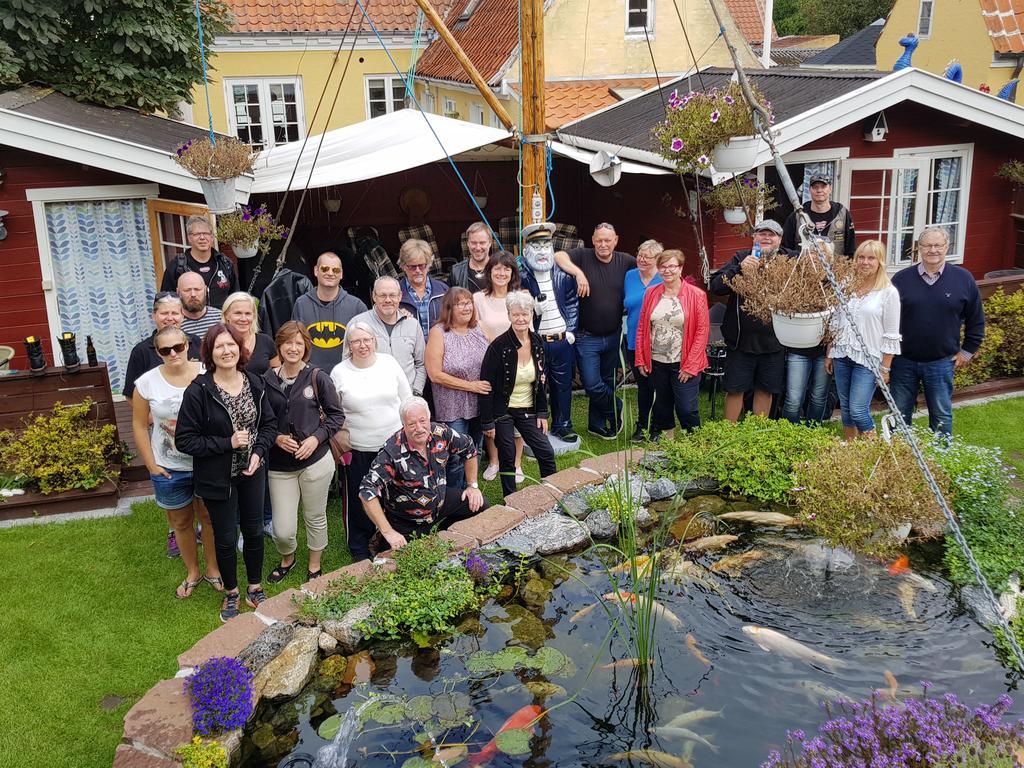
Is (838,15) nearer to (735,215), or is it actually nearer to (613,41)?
(613,41)

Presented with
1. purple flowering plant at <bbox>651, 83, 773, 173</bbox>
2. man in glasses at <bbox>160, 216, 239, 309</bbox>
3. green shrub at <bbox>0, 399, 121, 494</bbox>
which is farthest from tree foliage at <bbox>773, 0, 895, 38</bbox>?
green shrub at <bbox>0, 399, 121, 494</bbox>

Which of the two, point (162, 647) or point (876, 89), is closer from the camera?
point (162, 647)

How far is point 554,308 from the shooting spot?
303 inches

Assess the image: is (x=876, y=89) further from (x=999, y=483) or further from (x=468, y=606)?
(x=468, y=606)

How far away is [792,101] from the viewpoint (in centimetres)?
991

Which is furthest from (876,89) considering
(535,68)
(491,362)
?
(491,362)

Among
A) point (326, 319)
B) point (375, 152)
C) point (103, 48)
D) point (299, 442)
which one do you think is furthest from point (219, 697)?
point (103, 48)

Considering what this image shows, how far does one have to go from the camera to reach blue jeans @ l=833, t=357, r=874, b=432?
Answer: 701 cm

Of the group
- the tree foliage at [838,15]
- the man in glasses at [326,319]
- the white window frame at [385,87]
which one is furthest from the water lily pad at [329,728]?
the tree foliage at [838,15]

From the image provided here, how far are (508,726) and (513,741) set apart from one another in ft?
0.39

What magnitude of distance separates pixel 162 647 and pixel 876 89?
27.2ft

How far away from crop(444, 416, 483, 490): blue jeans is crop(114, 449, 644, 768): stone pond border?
283 mm

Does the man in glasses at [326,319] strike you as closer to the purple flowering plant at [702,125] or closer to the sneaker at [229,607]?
the sneaker at [229,607]

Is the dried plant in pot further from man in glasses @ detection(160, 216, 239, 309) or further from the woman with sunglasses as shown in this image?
man in glasses @ detection(160, 216, 239, 309)
